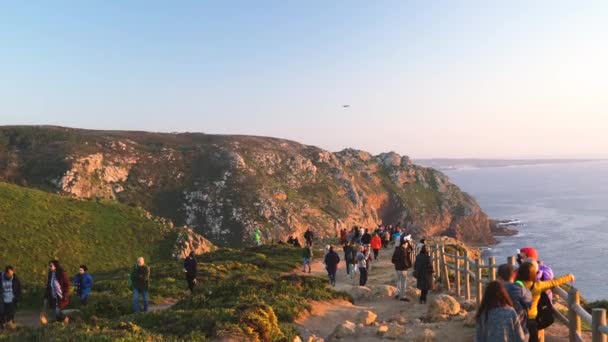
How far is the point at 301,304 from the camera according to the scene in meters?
16.1

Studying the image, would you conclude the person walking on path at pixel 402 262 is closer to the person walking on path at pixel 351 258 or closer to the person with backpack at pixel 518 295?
the person walking on path at pixel 351 258

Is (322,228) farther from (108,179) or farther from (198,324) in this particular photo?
(198,324)

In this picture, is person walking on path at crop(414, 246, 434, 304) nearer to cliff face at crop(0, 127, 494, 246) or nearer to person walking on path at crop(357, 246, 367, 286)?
person walking on path at crop(357, 246, 367, 286)

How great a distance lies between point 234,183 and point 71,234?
43915 millimetres

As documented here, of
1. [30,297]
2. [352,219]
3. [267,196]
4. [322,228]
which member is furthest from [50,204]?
[352,219]

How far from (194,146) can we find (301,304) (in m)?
84.1

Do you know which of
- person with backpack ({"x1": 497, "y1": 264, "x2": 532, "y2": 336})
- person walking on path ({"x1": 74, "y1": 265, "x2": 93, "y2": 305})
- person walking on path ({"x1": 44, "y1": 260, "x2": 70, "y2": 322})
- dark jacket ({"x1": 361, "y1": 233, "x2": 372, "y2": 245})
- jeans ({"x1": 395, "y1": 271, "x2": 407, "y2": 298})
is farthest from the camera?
dark jacket ({"x1": 361, "y1": 233, "x2": 372, "y2": 245})

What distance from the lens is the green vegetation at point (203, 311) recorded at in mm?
10523

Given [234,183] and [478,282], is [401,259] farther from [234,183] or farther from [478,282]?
[234,183]

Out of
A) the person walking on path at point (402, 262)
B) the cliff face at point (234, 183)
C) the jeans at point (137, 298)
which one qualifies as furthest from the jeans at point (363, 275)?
the cliff face at point (234, 183)

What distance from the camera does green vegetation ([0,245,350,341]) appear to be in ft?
34.5

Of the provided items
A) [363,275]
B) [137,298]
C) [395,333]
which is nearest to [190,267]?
[137,298]

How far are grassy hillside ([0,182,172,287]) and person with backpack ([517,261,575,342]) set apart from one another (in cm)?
3200

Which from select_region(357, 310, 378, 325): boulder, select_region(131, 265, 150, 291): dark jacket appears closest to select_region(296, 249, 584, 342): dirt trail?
select_region(357, 310, 378, 325): boulder
